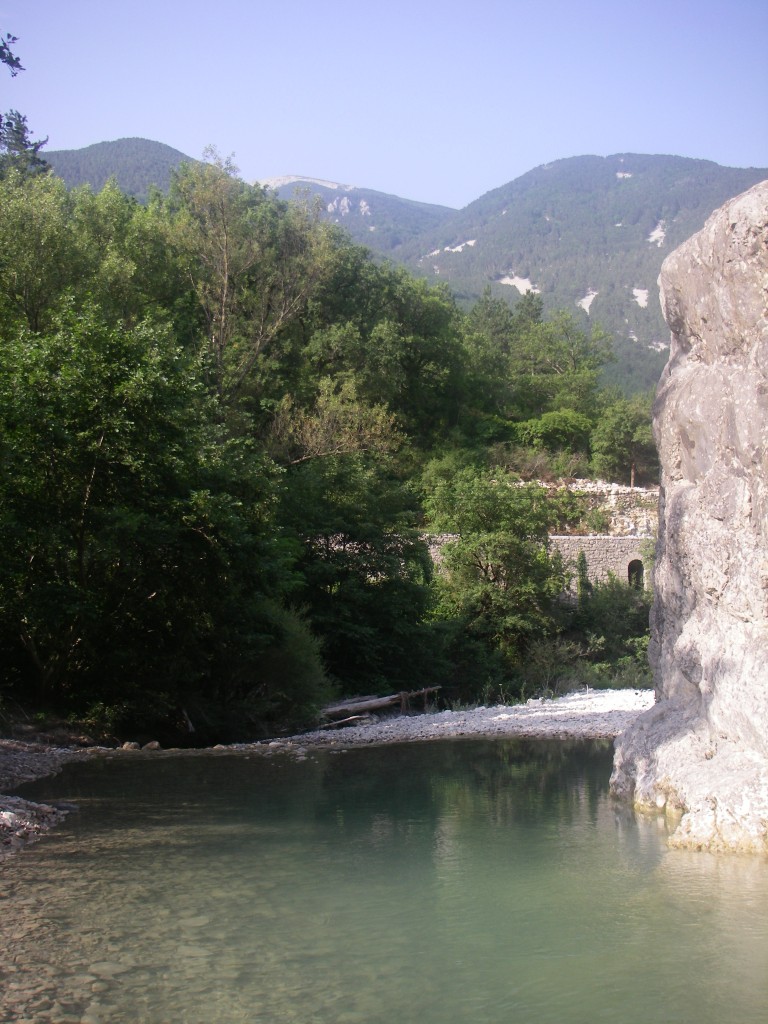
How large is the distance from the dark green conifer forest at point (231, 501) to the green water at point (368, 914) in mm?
5294

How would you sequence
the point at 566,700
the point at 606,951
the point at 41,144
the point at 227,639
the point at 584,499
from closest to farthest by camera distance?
the point at 606,951, the point at 227,639, the point at 566,700, the point at 584,499, the point at 41,144

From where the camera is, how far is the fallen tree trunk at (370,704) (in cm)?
2311

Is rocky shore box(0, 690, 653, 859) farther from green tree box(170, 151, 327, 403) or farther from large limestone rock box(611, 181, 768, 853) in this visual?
green tree box(170, 151, 327, 403)

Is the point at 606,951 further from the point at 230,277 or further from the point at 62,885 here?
the point at 230,277

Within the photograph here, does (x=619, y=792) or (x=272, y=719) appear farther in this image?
(x=272, y=719)

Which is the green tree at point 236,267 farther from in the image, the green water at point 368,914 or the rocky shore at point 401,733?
the green water at point 368,914

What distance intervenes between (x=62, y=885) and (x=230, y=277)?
25971 mm

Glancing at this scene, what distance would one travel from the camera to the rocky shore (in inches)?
430

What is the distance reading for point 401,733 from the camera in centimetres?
1998

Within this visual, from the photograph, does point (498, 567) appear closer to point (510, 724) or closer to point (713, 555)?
point (510, 724)

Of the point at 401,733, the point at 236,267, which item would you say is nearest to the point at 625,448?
the point at 236,267

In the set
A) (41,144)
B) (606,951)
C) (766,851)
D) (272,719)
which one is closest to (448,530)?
(272,719)

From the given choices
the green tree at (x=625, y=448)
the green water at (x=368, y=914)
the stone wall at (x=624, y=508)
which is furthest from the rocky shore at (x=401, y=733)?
the green tree at (x=625, y=448)

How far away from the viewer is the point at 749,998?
6.75 meters
